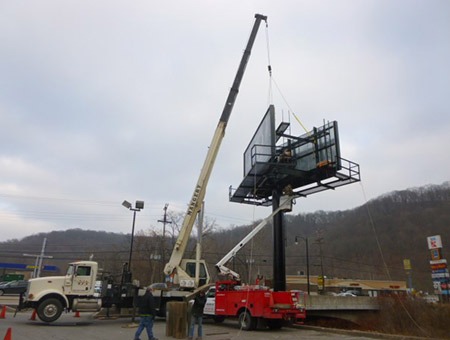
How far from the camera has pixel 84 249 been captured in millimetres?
79875

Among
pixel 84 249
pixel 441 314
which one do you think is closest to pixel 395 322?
pixel 441 314

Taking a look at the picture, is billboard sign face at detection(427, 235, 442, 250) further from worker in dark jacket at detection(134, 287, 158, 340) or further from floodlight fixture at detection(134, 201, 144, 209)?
worker in dark jacket at detection(134, 287, 158, 340)

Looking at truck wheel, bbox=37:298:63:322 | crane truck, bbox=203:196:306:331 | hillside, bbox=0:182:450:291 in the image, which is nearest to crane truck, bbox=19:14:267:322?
truck wheel, bbox=37:298:63:322

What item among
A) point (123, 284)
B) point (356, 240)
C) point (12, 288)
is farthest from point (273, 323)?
point (356, 240)

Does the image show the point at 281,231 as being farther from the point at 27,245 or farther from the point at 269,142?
the point at 27,245

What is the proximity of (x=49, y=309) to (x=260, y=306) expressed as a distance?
10715mm

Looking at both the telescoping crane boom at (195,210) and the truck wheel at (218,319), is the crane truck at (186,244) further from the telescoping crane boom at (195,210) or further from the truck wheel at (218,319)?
the truck wheel at (218,319)

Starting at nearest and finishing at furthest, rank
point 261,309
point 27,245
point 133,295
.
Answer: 1. point 261,309
2. point 133,295
3. point 27,245

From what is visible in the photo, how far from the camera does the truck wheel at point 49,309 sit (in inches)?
703

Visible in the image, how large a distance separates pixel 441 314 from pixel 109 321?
70.3 ft

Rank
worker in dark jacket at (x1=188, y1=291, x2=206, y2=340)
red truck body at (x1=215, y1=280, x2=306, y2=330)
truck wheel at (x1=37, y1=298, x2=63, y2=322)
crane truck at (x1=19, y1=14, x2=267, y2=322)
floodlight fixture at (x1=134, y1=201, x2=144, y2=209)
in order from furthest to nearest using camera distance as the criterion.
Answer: floodlight fixture at (x1=134, y1=201, x2=144, y2=209) < crane truck at (x1=19, y1=14, x2=267, y2=322) < truck wheel at (x1=37, y1=298, x2=63, y2=322) < red truck body at (x1=215, y1=280, x2=306, y2=330) < worker in dark jacket at (x1=188, y1=291, x2=206, y2=340)

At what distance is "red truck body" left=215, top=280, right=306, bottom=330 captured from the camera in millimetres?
16297

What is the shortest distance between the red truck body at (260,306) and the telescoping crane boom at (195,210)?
337 cm

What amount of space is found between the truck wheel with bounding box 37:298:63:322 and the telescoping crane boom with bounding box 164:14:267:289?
6121 millimetres
